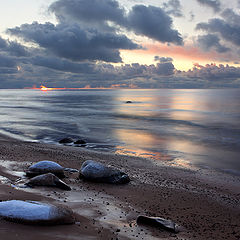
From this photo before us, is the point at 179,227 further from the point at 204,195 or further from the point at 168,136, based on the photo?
the point at 168,136

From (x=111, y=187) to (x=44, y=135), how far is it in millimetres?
17258

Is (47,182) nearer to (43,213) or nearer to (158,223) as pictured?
(43,213)

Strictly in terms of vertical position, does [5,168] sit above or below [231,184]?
above

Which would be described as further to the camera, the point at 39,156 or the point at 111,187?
the point at 39,156

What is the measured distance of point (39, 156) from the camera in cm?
1465

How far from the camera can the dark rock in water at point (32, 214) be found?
554cm

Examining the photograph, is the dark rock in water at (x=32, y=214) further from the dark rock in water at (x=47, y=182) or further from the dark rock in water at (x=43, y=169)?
the dark rock in water at (x=43, y=169)

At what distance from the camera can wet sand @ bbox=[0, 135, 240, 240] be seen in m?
5.89

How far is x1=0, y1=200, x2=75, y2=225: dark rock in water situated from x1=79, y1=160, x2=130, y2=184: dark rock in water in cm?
433

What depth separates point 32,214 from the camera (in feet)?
18.5

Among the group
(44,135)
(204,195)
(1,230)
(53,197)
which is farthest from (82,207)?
(44,135)

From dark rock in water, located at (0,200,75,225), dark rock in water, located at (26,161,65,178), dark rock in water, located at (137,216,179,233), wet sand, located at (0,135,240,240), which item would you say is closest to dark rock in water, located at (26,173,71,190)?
wet sand, located at (0,135,240,240)

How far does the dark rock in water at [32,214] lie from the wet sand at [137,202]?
0.15 m

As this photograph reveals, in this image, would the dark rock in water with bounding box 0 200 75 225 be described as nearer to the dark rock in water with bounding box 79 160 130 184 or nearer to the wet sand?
the wet sand
